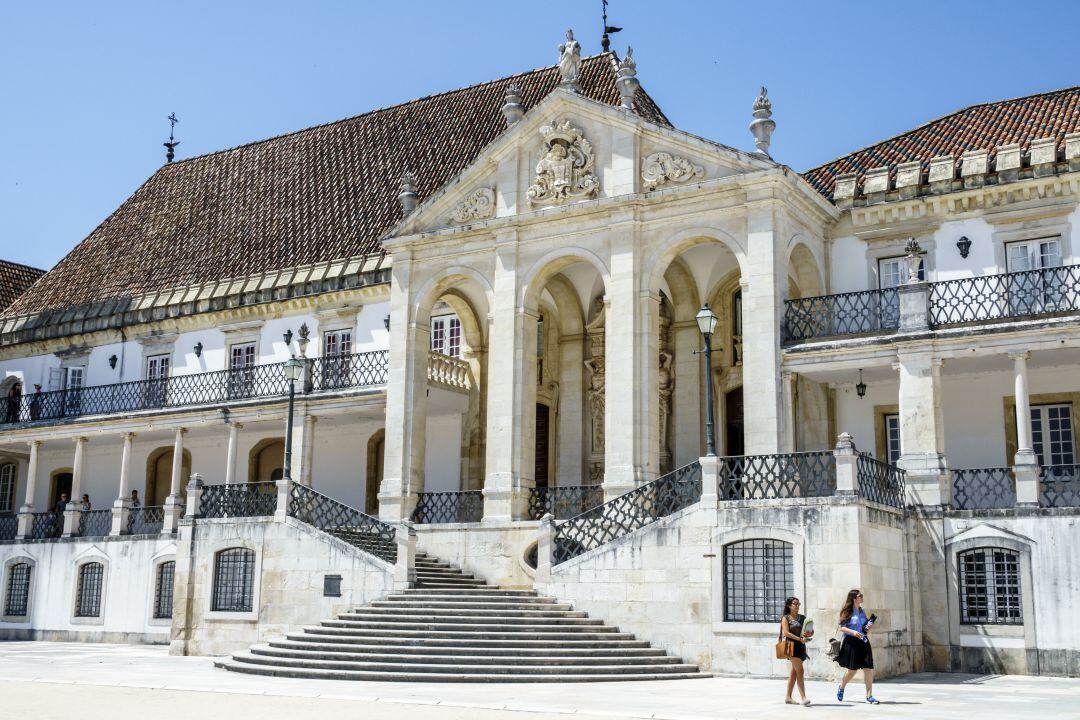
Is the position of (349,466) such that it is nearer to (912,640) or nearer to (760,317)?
(760,317)

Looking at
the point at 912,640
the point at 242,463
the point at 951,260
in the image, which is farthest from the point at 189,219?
the point at 912,640

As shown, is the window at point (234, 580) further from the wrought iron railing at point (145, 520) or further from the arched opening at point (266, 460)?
the arched opening at point (266, 460)

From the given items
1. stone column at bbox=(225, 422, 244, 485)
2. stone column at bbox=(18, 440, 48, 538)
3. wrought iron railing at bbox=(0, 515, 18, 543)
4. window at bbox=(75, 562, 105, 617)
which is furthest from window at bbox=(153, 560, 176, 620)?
wrought iron railing at bbox=(0, 515, 18, 543)

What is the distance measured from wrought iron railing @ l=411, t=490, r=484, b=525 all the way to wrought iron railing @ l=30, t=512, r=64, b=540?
38.7 feet

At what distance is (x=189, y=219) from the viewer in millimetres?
36219

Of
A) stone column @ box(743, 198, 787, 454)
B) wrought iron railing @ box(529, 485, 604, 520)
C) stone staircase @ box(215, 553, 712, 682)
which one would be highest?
stone column @ box(743, 198, 787, 454)

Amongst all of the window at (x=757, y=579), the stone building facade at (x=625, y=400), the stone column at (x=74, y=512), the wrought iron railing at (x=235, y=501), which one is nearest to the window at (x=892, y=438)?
the stone building facade at (x=625, y=400)

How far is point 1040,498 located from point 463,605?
31.6 feet

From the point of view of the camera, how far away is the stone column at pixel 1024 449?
736 inches

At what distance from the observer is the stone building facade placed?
60.4ft

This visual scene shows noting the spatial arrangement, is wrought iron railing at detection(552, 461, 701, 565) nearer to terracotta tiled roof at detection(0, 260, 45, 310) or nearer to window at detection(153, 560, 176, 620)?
window at detection(153, 560, 176, 620)

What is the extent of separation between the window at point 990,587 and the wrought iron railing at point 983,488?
3.10 feet

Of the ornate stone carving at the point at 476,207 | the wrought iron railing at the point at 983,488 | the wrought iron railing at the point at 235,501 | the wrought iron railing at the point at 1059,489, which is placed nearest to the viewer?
the wrought iron railing at the point at 1059,489

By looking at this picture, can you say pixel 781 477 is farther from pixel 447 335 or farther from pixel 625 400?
pixel 447 335
